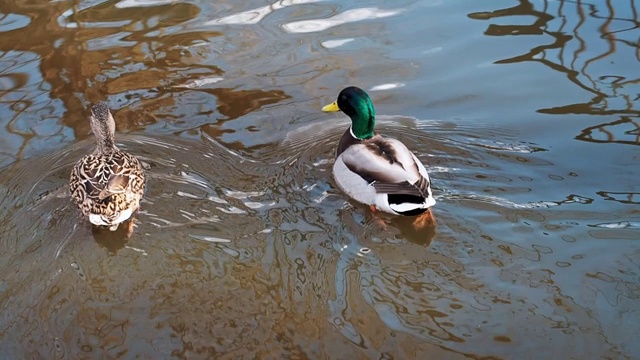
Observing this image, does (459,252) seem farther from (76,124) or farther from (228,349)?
(76,124)

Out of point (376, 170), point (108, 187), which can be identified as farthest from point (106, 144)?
point (376, 170)

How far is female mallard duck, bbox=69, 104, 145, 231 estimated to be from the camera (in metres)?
5.28

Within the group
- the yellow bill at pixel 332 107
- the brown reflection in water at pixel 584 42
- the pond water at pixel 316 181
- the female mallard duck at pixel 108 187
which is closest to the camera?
the pond water at pixel 316 181

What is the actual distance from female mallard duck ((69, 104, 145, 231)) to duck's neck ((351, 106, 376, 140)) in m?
1.63

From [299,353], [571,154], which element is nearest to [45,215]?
[299,353]

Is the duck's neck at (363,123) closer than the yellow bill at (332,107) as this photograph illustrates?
Yes

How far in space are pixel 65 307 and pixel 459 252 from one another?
236 cm

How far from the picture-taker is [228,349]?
4.36 m

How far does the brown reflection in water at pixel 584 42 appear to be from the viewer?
654 cm

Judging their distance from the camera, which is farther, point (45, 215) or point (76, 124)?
point (76, 124)

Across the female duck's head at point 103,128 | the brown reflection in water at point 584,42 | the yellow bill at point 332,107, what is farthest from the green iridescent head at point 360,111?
the female duck's head at point 103,128

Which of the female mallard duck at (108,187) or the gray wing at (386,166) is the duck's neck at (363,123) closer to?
the gray wing at (386,166)

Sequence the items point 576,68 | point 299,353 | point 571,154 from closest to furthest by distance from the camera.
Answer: point 299,353
point 571,154
point 576,68

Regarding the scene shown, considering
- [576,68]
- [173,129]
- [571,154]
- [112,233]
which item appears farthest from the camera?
[576,68]
